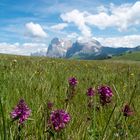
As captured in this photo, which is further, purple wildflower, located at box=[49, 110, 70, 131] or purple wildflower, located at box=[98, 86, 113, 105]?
purple wildflower, located at box=[98, 86, 113, 105]

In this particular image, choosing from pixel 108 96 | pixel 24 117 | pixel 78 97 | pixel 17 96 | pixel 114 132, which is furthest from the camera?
pixel 78 97

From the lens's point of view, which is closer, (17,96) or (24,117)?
(24,117)

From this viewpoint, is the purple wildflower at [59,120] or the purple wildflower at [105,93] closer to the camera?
the purple wildflower at [59,120]

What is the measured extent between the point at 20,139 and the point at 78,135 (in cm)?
51

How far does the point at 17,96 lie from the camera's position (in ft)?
14.5

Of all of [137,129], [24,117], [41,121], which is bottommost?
[137,129]

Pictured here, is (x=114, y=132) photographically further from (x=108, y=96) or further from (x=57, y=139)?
(x=57, y=139)

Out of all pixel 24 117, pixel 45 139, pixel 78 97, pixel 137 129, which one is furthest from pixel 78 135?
pixel 78 97

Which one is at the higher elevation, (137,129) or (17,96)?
(17,96)

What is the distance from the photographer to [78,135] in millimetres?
2723

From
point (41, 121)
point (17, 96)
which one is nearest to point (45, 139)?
point (41, 121)

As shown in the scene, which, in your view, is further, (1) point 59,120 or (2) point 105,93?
(2) point 105,93

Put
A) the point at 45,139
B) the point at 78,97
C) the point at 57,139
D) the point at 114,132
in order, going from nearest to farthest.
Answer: the point at 57,139 → the point at 45,139 → the point at 114,132 → the point at 78,97

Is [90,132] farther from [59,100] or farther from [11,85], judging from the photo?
[11,85]
